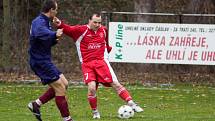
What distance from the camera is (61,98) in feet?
35.6

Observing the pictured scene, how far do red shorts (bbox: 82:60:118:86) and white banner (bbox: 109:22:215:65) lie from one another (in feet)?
25.4

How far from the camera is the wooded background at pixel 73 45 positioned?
71.5 ft

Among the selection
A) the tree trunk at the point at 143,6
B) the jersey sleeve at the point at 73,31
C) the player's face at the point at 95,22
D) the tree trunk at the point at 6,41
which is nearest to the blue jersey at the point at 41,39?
the jersey sleeve at the point at 73,31

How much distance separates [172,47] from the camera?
20.4m

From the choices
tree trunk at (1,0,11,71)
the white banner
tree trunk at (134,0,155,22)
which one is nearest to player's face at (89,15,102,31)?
the white banner

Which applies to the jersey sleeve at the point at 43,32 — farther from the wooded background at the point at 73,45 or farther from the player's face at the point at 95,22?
the wooded background at the point at 73,45

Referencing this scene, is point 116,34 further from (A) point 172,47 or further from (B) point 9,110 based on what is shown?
(B) point 9,110

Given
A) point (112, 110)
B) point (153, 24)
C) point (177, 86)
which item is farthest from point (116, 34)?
point (112, 110)

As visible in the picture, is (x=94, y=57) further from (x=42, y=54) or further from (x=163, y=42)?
(x=163, y=42)

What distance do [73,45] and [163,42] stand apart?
4.85 m

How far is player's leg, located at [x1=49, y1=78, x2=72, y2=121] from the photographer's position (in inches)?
424

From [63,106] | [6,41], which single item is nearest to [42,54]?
[63,106]

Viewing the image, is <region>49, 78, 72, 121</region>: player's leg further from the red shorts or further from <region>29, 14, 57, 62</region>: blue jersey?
the red shorts

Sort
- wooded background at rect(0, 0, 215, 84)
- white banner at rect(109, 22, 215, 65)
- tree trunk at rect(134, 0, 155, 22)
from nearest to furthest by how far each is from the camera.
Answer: white banner at rect(109, 22, 215, 65), wooded background at rect(0, 0, 215, 84), tree trunk at rect(134, 0, 155, 22)
